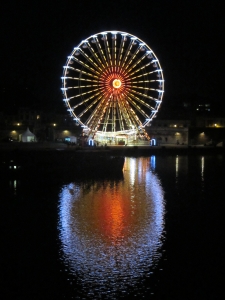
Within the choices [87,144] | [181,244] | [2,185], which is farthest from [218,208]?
[87,144]

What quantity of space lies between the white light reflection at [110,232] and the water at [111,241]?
2 centimetres

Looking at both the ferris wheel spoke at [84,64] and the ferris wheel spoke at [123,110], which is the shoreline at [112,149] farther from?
the ferris wheel spoke at [84,64]

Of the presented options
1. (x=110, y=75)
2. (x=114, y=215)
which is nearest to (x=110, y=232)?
(x=114, y=215)

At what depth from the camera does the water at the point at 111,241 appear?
30.4ft

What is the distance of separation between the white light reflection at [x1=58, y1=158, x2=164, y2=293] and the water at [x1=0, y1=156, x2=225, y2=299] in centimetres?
2

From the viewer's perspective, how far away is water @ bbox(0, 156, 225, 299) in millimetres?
9273

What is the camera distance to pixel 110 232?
1335cm

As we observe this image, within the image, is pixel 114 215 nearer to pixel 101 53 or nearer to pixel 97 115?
pixel 101 53

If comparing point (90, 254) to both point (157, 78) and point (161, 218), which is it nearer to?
point (161, 218)

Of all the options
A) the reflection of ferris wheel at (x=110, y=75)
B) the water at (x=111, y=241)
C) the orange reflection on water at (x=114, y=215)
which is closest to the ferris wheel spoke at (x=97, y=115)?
the reflection of ferris wheel at (x=110, y=75)

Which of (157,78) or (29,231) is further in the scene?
(157,78)

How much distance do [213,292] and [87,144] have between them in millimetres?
31356

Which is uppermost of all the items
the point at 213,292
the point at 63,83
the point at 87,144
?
the point at 63,83

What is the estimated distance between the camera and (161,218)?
1534cm
